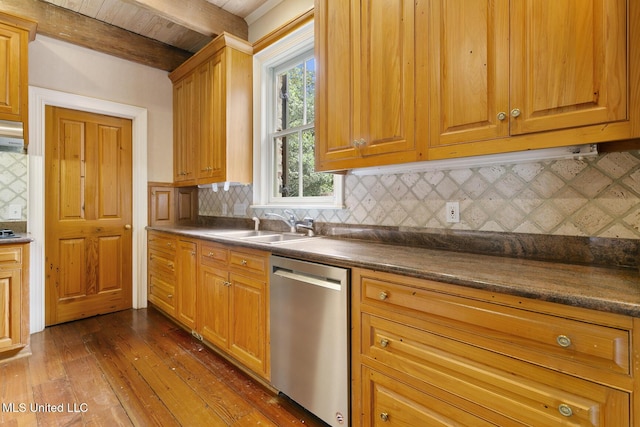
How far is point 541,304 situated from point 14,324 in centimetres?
345

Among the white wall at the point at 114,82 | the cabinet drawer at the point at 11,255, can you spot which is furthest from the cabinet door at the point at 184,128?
the cabinet drawer at the point at 11,255

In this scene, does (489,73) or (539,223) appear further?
(539,223)

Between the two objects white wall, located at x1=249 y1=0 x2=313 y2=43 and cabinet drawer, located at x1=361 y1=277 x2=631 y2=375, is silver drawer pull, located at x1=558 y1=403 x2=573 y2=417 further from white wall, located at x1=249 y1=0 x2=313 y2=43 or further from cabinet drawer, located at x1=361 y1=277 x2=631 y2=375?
white wall, located at x1=249 y1=0 x2=313 y2=43

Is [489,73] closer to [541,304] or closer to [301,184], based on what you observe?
[541,304]

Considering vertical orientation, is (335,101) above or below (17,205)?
above

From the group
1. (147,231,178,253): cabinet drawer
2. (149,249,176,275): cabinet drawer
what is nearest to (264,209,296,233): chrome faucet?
(147,231,178,253): cabinet drawer

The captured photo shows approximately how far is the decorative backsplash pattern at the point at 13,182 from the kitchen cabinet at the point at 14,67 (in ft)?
1.70

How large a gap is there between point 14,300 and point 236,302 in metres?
1.84

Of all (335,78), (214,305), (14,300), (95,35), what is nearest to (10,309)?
(14,300)

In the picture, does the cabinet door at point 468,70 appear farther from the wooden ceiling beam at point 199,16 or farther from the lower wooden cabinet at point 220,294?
the wooden ceiling beam at point 199,16

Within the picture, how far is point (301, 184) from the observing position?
278 cm

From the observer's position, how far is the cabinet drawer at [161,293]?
2963 millimetres

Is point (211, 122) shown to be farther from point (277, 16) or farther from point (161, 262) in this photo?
point (161, 262)

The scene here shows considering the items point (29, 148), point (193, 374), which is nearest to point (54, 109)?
point (29, 148)
